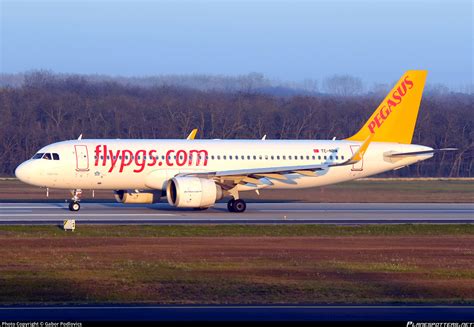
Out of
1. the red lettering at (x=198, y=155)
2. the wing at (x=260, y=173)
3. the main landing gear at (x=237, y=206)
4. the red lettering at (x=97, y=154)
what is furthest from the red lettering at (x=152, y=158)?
the main landing gear at (x=237, y=206)

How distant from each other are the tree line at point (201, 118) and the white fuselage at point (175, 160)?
29897mm

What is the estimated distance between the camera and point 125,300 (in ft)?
53.9

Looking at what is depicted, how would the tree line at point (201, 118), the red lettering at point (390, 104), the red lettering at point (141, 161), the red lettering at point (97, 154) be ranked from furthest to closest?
the tree line at point (201, 118) < the red lettering at point (390, 104) < the red lettering at point (141, 161) < the red lettering at point (97, 154)

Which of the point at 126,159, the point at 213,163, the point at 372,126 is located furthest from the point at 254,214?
the point at 372,126

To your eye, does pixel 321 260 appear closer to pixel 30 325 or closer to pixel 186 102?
pixel 30 325

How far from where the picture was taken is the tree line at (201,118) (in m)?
73.0

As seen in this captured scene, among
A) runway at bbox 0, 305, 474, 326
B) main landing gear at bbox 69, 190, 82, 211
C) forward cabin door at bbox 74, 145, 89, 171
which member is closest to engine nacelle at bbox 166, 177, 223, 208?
forward cabin door at bbox 74, 145, 89, 171

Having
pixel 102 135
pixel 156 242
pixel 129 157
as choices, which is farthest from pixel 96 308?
pixel 102 135

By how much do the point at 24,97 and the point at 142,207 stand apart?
41340 mm

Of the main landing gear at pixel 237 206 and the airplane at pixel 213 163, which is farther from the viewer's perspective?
the main landing gear at pixel 237 206

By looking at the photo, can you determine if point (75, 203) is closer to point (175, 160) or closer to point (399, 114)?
point (175, 160)

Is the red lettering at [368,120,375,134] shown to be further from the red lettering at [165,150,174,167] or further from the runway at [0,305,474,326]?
the runway at [0,305,474,326]

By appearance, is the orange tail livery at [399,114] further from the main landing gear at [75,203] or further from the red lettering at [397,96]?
the main landing gear at [75,203]

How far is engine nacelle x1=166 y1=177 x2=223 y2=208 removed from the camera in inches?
1415
